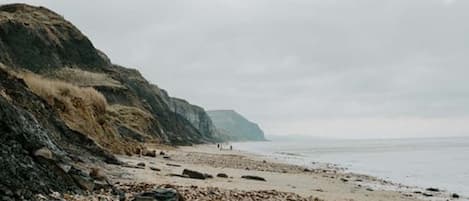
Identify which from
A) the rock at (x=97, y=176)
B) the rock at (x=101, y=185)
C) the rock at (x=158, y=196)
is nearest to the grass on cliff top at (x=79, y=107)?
the rock at (x=97, y=176)

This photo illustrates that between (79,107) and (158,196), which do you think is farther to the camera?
(79,107)

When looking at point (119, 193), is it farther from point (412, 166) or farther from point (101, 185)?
point (412, 166)

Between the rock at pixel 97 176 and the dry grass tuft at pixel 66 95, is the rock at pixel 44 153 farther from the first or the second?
the dry grass tuft at pixel 66 95

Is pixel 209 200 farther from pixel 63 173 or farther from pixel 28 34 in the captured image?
pixel 28 34

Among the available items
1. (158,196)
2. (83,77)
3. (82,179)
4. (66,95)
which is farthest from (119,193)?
(83,77)

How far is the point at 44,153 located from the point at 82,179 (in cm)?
121

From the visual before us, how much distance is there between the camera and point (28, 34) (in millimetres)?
71625

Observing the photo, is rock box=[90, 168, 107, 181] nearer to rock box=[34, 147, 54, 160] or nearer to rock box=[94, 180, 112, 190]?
rock box=[94, 180, 112, 190]

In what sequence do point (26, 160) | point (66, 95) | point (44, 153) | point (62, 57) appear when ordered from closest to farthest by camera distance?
point (26, 160) → point (44, 153) → point (66, 95) → point (62, 57)

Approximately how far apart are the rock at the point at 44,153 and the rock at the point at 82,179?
2.23ft

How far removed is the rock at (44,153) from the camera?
14135 millimetres

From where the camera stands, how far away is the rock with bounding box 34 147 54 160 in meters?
14.1

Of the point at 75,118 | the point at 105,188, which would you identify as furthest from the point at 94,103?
the point at 105,188

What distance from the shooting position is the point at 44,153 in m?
14.3
